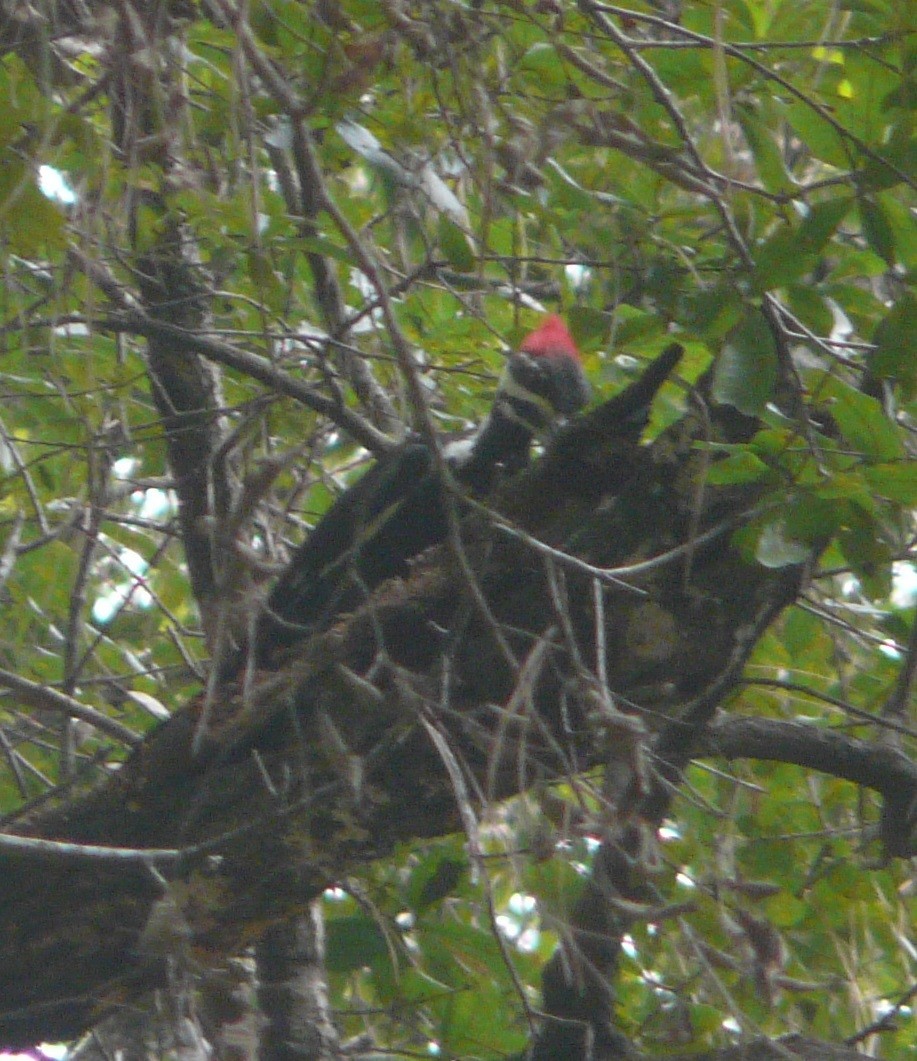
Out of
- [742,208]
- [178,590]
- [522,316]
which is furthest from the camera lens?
[178,590]

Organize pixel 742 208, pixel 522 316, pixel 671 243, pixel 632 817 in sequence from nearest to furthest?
pixel 632 817 → pixel 742 208 → pixel 671 243 → pixel 522 316

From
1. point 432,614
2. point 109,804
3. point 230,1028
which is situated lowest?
point 230,1028

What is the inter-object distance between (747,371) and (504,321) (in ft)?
3.73

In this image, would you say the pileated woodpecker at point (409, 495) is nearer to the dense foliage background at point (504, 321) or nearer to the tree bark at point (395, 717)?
the dense foliage background at point (504, 321)

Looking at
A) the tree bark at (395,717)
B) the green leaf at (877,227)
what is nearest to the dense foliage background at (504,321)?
the green leaf at (877,227)

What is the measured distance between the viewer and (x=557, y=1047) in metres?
2.08

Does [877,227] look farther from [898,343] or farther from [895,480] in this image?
[895,480]

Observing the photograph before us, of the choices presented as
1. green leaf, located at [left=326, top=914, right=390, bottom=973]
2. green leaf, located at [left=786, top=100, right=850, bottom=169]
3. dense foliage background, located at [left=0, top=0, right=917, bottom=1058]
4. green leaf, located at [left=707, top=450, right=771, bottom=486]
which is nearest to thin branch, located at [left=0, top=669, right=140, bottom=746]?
dense foliage background, located at [left=0, top=0, right=917, bottom=1058]

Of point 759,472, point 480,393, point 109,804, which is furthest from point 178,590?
point 759,472

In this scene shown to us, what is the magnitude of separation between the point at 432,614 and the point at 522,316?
862 mm

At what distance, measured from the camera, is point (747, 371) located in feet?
5.86

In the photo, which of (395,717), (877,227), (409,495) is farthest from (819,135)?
(409,495)

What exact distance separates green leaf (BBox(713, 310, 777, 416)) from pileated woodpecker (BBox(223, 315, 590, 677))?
2.82ft

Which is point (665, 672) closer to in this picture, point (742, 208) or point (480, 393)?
point (742, 208)
